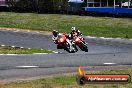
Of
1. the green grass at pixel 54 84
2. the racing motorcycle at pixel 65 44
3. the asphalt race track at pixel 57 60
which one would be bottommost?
the asphalt race track at pixel 57 60

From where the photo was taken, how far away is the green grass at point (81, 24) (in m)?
35.3

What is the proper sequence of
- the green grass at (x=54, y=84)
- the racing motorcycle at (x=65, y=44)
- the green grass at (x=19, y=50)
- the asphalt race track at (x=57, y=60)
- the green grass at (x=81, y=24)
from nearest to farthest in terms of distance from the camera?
1. the green grass at (x=54, y=84)
2. the asphalt race track at (x=57, y=60)
3. the racing motorcycle at (x=65, y=44)
4. the green grass at (x=19, y=50)
5. the green grass at (x=81, y=24)

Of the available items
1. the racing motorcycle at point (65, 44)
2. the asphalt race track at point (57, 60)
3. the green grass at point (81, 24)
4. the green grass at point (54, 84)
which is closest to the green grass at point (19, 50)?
the asphalt race track at point (57, 60)

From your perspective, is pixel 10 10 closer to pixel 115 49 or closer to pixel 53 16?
pixel 53 16

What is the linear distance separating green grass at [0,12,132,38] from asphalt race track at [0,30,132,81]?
289 inches

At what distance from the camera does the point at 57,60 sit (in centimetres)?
1883

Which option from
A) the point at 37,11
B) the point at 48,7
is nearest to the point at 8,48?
the point at 37,11

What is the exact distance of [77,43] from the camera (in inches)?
771

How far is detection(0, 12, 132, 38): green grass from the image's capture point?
35312 mm

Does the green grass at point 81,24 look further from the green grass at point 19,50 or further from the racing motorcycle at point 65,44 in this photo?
the racing motorcycle at point 65,44

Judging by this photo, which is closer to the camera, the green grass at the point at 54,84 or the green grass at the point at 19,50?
the green grass at the point at 54,84

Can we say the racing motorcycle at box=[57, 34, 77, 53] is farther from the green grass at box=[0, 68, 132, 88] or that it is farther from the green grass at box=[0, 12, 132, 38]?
the green grass at box=[0, 12, 132, 38]

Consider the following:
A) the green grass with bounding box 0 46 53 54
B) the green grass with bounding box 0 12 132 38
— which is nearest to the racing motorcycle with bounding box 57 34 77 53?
the green grass with bounding box 0 46 53 54

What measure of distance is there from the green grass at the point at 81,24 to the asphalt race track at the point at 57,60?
734 centimetres
